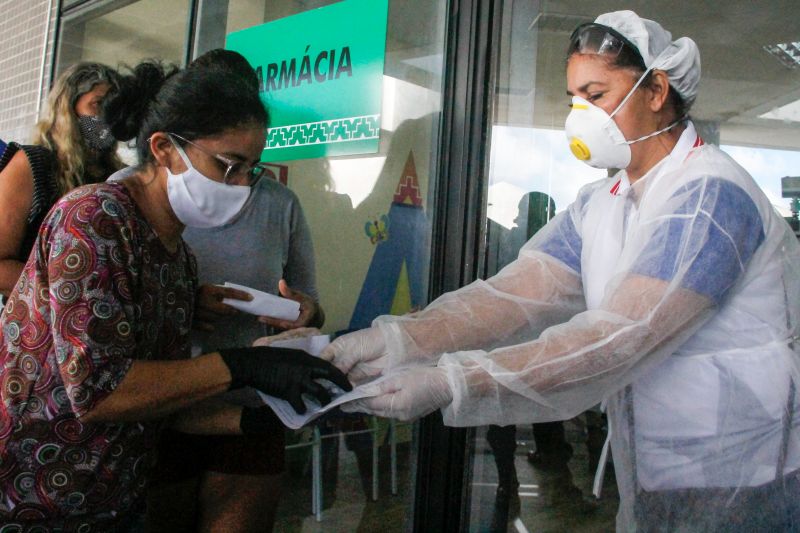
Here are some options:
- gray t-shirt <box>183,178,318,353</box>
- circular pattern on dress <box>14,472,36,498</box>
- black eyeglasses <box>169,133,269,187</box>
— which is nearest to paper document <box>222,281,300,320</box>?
gray t-shirt <box>183,178,318,353</box>

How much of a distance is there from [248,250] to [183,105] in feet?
1.87

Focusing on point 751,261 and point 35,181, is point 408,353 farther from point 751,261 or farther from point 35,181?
point 35,181

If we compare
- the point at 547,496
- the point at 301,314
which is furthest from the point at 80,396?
the point at 547,496

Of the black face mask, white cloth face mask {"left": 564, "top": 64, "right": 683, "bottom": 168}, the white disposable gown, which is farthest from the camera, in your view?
the black face mask

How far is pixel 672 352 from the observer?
→ 1.31m

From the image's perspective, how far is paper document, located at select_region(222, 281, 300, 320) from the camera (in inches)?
70.7

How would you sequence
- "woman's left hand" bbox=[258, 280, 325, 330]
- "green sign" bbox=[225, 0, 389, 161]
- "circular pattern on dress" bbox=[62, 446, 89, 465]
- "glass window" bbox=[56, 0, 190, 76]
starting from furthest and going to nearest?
"glass window" bbox=[56, 0, 190, 76] → "green sign" bbox=[225, 0, 389, 161] → "woman's left hand" bbox=[258, 280, 325, 330] → "circular pattern on dress" bbox=[62, 446, 89, 465]

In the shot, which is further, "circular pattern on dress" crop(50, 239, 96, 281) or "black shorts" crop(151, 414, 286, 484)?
"black shorts" crop(151, 414, 286, 484)

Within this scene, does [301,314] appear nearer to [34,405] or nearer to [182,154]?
[182,154]

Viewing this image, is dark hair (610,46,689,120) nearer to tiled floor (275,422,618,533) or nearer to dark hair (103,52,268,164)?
dark hair (103,52,268,164)

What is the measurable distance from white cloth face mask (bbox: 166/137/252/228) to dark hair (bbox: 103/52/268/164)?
0.22ft

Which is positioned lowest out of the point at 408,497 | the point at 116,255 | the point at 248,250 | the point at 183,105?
the point at 408,497

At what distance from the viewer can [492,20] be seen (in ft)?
7.36

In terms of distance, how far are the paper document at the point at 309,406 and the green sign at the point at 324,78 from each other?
52.5 inches
